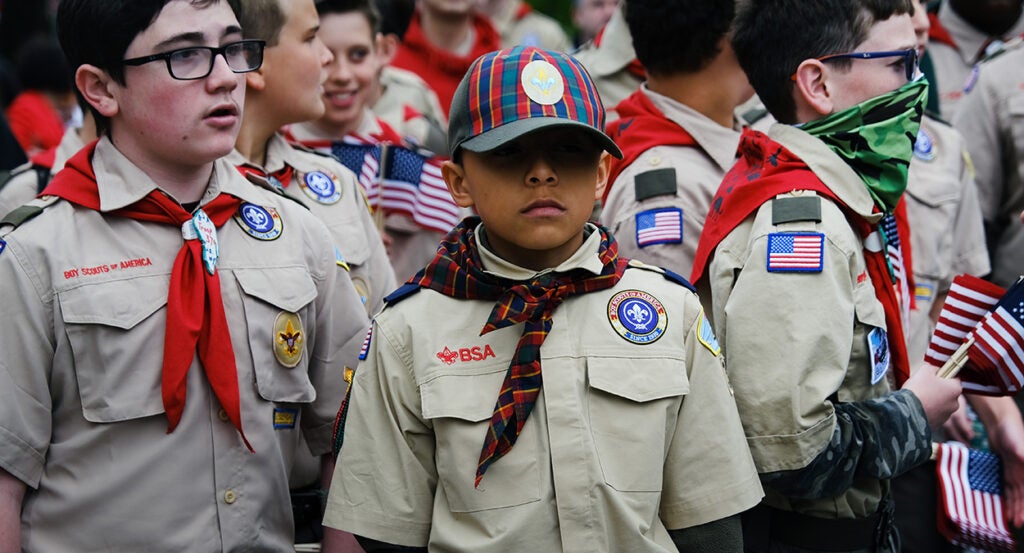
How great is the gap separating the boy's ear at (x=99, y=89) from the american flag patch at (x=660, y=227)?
1.79m

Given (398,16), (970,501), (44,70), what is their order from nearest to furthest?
(970,501) < (398,16) < (44,70)

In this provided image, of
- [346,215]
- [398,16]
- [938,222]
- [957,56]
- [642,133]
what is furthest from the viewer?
[398,16]

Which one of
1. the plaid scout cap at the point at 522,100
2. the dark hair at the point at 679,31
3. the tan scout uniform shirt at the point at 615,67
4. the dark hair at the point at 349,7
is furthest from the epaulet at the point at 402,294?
the tan scout uniform shirt at the point at 615,67

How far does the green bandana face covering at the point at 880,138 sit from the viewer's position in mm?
3389

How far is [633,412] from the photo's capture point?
2863mm

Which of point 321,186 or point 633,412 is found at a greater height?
point 321,186

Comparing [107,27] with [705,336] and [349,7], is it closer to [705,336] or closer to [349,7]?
[705,336]

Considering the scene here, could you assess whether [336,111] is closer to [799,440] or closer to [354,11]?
[354,11]

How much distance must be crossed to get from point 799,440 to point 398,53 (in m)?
6.34

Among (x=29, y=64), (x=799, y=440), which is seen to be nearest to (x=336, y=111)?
(x=799, y=440)

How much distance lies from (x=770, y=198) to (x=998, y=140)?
9.89 ft

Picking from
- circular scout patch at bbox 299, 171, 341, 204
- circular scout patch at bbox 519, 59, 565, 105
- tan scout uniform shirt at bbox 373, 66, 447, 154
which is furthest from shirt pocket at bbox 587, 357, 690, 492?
tan scout uniform shirt at bbox 373, 66, 447, 154

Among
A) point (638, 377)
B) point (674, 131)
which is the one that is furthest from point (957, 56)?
point (638, 377)

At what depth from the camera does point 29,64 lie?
9961mm
